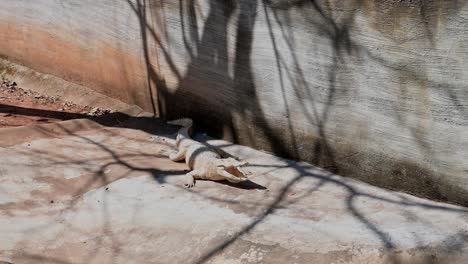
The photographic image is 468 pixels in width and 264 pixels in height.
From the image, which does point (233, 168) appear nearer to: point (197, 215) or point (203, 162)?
point (203, 162)

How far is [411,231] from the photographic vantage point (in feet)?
13.8

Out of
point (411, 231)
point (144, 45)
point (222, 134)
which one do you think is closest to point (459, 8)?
point (411, 231)

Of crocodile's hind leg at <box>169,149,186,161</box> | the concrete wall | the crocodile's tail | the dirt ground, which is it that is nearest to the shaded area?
the concrete wall

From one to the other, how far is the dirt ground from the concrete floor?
3.93 ft

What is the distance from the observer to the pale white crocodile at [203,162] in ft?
17.4

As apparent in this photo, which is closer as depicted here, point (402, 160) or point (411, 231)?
point (411, 231)

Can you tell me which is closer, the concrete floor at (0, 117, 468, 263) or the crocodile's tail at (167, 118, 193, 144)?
the concrete floor at (0, 117, 468, 263)

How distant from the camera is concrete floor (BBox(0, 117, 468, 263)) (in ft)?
13.6

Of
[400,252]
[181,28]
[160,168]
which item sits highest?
[181,28]

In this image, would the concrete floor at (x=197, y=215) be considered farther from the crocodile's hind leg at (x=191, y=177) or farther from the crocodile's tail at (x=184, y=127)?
the crocodile's tail at (x=184, y=127)

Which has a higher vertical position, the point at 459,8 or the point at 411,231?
the point at 459,8

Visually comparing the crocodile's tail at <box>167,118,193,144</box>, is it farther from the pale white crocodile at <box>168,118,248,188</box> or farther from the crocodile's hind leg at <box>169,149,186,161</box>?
the crocodile's hind leg at <box>169,149,186,161</box>

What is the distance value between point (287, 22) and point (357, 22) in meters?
0.72

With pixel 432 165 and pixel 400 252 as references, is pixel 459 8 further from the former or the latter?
pixel 400 252
